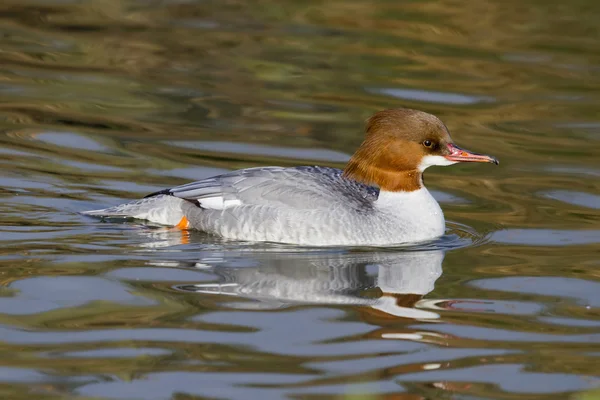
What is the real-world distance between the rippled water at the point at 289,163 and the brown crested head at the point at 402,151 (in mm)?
616

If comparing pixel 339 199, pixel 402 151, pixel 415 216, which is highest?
pixel 402 151

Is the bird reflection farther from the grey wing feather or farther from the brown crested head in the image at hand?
the brown crested head

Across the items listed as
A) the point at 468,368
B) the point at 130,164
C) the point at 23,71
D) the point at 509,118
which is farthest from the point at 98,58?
the point at 468,368

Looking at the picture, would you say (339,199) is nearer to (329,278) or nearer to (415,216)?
(415,216)

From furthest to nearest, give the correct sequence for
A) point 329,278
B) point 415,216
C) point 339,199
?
point 415,216, point 339,199, point 329,278

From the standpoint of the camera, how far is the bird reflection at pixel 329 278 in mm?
7102

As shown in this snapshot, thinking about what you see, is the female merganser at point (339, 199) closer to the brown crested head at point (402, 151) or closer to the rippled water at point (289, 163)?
the brown crested head at point (402, 151)

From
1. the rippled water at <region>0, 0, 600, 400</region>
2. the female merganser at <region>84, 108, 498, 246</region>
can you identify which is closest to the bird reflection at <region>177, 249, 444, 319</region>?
the rippled water at <region>0, 0, 600, 400</region>

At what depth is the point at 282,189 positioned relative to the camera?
8.78m

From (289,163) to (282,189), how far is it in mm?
2391

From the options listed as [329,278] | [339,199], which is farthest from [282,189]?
[329,278]

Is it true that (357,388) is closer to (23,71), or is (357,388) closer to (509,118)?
(509,118)

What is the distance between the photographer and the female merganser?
8.62 metres

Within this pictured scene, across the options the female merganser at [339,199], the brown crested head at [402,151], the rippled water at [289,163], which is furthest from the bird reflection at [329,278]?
the brown crested head at [402,151]
